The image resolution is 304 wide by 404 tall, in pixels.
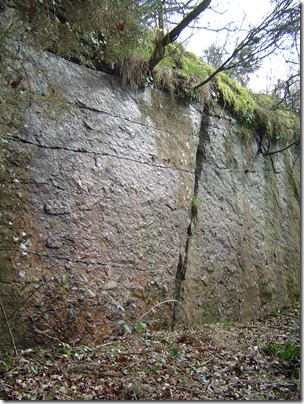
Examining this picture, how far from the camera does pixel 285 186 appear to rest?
7473mm

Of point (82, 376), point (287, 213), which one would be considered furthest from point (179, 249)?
point (287, 213)

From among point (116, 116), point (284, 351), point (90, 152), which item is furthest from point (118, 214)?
point (284, 351)

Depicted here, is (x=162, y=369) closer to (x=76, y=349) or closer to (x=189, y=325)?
(x=76, y=349)

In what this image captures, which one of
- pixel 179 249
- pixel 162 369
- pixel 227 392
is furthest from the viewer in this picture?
pixel 179 249

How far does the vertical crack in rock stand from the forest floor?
17.6 inches

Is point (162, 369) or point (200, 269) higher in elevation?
point (200, 269)

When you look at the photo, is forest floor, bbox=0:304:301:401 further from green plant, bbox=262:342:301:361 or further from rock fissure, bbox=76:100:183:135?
rock fissure, bbox=76:100:183:135

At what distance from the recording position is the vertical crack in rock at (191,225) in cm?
469

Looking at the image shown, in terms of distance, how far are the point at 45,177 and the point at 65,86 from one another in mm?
1007

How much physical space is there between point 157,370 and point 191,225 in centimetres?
215

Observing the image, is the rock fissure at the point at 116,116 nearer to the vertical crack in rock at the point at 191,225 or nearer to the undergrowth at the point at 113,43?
the undergrowth at the point at 113,43

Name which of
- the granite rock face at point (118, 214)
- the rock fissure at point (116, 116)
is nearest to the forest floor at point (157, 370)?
the granite rock face at point (118, 214)

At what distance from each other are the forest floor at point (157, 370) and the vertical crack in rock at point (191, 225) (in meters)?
0.45

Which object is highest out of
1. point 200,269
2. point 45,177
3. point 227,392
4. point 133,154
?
point 133,154
